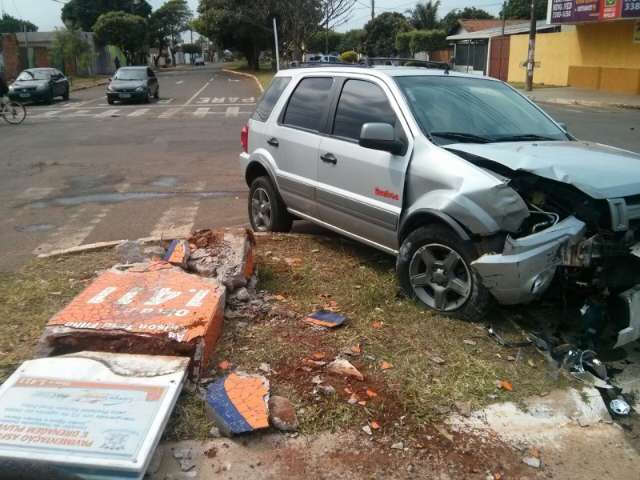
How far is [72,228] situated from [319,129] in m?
3.52

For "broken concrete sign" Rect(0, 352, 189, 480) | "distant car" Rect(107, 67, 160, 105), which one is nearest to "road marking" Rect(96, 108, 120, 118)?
"distant car" Rect(107, 67, 160, 105)

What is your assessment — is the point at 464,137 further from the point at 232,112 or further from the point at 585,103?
the point at 585,103

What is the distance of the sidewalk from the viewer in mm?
22750

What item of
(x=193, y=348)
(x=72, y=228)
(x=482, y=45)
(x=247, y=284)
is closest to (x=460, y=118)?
(x=247, y=284)

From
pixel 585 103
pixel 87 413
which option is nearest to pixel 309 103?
pixel 87 413

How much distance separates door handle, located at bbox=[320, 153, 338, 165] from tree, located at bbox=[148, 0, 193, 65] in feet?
288

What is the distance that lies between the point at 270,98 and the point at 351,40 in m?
78.7

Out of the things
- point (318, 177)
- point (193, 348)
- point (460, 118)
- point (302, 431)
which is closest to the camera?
point (302, 431)

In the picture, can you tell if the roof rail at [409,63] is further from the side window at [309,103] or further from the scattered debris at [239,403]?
the scattered debris at [239,403]

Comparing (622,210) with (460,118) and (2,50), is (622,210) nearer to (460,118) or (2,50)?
(460,118)

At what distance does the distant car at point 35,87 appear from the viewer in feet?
86.0

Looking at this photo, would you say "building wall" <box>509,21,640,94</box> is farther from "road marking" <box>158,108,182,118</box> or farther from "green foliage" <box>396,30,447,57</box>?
"green foliage" <box>396,30,447,57</box>

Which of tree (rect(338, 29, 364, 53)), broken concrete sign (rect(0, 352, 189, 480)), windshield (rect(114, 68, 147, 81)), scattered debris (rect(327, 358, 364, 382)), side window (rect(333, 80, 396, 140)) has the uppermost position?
tree (rect(338, 29, 364, 53))

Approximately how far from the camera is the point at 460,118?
4887 millimetres
